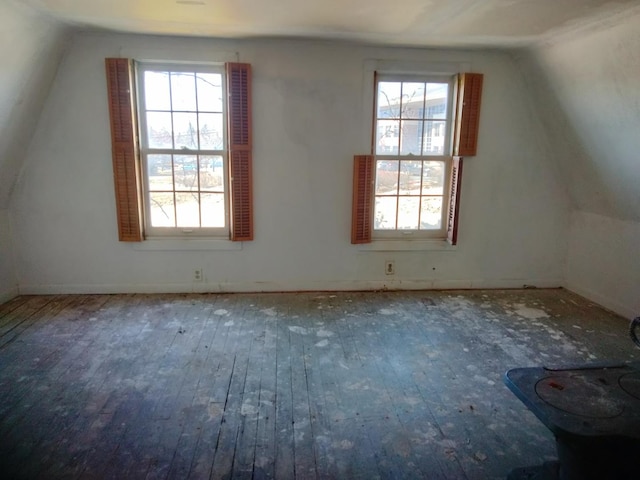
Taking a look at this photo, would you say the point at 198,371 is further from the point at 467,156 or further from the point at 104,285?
the point at 467,156

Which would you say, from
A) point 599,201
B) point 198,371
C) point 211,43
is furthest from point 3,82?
point 599,201

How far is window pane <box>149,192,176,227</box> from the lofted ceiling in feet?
4.75

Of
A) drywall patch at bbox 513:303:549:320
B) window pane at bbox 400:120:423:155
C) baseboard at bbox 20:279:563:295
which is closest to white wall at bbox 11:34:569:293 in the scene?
baseboard at bbox 20:279:563:295

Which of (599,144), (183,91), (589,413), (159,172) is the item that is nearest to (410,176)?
(599,144)

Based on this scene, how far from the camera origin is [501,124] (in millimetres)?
4129

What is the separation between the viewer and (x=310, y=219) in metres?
4.14

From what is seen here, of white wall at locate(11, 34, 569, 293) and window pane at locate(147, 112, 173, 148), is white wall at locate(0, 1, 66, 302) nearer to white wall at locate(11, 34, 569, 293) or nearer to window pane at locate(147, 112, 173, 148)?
white wall at locate(11, 34, 569, 293)

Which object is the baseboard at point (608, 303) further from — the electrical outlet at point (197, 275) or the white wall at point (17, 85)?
the white wall at point (17, 85)

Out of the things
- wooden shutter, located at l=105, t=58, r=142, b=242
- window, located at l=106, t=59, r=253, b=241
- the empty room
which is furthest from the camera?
window, located at l=106, t=59, r=253, b=241

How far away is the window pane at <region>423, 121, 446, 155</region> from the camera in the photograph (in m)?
4.15

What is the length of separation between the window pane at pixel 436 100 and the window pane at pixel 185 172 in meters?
2.33

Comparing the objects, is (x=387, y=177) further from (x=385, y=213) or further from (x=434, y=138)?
(x=434, y=138)

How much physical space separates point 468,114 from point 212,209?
8.76 ft

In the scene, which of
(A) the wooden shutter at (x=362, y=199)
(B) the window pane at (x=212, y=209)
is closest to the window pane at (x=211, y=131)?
(B) the window pane at (x=212, y=209)
